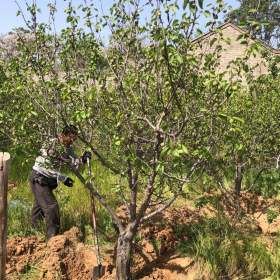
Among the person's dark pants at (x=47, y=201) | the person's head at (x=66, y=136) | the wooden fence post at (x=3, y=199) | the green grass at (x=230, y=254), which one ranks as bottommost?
the green grass at (x=230, y=254)

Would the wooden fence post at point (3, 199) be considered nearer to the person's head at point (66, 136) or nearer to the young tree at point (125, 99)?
the young tree at point (125, 99)

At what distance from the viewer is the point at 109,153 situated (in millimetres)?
5430

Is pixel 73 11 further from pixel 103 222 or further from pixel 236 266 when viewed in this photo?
pixel 236 266

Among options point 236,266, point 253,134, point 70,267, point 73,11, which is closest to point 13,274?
point 70,267

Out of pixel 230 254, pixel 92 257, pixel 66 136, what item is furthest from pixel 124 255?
pixel 66 136

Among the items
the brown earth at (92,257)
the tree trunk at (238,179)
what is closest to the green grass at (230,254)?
the brown earth at (92,257)

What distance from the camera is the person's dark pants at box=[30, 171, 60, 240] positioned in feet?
19.0

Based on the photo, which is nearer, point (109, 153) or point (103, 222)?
point (109, 153)

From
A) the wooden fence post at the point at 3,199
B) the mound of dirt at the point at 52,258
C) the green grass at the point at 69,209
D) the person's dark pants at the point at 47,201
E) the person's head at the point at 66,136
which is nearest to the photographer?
the wooden fence post at the point at 3,199

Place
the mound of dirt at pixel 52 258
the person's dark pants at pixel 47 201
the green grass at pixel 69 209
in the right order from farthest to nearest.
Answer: the green grass at pixel 69 209
the person's dark pants at pixel 47 201
the mound of dirt at pixel 52 258

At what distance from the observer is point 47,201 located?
589 cm

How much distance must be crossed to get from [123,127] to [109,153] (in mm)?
762

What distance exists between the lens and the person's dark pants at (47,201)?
5789mm

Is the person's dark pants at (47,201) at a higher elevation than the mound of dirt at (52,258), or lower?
higher
